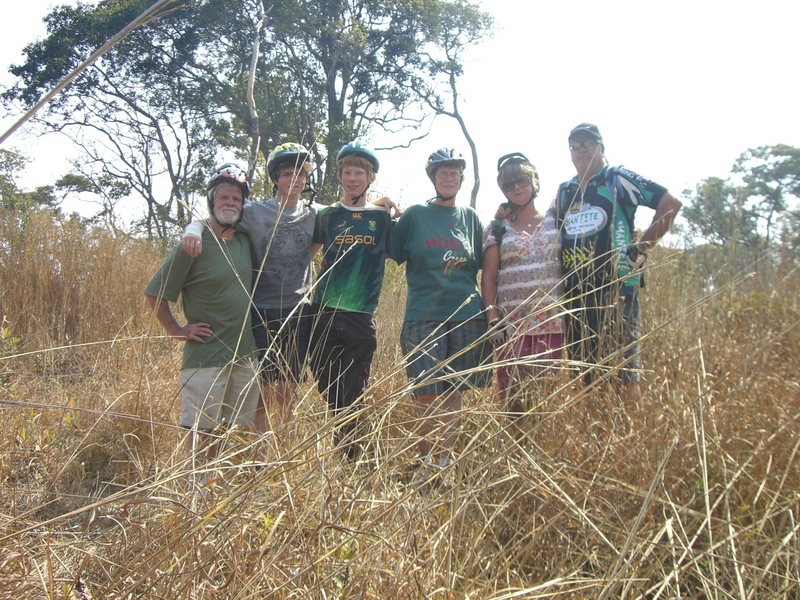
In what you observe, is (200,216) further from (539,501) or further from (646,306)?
(646,306)

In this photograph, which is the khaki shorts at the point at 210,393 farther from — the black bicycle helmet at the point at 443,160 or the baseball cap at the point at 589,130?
the baseball cap at the point at 589,130

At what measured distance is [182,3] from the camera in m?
0.64

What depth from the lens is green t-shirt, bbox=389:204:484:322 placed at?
8.77 ft

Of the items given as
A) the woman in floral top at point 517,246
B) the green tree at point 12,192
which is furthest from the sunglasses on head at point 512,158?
the green tree at point 12,192

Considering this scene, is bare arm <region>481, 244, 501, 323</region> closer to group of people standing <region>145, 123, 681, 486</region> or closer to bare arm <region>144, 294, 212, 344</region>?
group of people standing <region>145, 123, 681, 486</region>

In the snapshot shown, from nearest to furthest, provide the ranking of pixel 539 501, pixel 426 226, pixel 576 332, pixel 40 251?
1. pixel 539 501
2. pixel 576 332
3. pixel 426 226
4. pixel 40 251

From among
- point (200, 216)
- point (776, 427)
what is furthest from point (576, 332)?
point (200, 216)

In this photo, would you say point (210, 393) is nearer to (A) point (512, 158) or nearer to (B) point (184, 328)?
(B) point (184, 328)

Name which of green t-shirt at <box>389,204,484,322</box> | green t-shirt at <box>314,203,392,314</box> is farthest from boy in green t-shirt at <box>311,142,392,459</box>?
green t-shirt at <box>389,204,484,322</box>

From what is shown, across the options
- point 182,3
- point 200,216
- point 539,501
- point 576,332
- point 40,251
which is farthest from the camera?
point 40,251

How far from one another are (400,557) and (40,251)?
5.06 meters

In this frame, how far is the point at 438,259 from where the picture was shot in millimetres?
2707

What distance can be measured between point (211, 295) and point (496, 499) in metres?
1.51

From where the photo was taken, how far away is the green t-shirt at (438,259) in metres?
2.67
